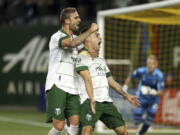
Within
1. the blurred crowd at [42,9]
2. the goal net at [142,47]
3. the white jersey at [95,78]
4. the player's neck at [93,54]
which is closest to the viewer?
the white jersey at [95,78]

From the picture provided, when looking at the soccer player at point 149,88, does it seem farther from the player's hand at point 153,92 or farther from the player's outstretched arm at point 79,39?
the player's outstretched arm at point 79,39

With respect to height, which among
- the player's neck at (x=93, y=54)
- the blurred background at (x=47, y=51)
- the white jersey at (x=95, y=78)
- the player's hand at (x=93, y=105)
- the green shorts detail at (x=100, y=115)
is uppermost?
the player's neck at (x=93, y=54)

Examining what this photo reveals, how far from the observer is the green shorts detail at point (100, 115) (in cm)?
1090

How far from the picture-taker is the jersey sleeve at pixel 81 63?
10.8 m

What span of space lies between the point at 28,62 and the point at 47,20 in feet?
7.65

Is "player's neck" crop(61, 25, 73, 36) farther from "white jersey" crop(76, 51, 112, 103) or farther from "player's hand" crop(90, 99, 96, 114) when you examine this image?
"player's hand" crop(90, 99, 96, 114)

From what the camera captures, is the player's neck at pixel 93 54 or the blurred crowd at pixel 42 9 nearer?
the player's neck at pixel 93 54

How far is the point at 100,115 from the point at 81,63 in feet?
2.41

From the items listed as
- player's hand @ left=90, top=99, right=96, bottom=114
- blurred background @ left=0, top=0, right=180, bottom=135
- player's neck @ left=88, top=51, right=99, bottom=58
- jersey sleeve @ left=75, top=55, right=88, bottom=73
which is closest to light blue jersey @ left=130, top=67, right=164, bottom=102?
blurred background @ left=0, top=0, right=180, bottom=135

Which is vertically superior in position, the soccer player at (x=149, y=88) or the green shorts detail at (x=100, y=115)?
the green shorts detail at (x=100, y=115)

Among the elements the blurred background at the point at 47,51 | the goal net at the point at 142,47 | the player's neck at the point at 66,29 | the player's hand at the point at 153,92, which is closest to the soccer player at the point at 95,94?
the player's neck at the point at 66,29

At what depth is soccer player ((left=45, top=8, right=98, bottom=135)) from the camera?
10.9 meters

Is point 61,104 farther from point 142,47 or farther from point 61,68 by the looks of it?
point 142,47

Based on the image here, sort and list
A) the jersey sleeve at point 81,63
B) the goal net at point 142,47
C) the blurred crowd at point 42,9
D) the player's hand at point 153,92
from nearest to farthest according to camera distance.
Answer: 1. the jersey sleeve at point 81,63
2. the player's hand at point 153,92
3. the goal net at point 142,47
4. the blurred crowd at point 42,9
